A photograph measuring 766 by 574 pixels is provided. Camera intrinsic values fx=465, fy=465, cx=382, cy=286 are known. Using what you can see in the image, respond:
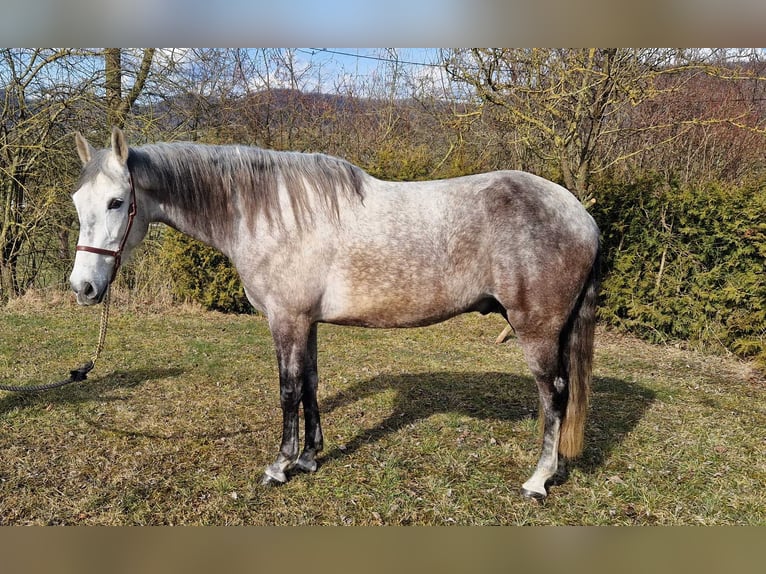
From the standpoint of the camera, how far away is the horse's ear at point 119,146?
258cm

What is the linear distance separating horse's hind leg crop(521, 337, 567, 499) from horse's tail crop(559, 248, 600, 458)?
3.2 inches

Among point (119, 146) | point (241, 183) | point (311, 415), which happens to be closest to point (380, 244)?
point (241, 183)

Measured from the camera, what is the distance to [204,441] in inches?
147

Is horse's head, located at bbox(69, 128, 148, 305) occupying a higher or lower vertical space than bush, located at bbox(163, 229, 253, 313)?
higher

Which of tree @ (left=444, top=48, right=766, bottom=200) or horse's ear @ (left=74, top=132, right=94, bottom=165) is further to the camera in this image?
tree @ (left=444, top=48, right=766, bottom=200)

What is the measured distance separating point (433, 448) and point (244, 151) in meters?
2.62

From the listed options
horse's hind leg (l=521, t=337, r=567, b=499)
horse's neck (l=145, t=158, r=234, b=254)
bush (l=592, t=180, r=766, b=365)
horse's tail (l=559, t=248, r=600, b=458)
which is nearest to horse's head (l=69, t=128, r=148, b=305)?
horse's neck (l=145, t=158, r=234, b=254)

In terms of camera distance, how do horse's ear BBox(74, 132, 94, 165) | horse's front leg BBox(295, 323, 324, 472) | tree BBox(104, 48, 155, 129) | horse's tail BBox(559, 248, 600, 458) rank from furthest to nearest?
tree BBox(104, 48, 155, 129) → horse's front leg BBox(295, 323, 324, 472) → horse's tail BBox(559, 248, 600, 458) → horse's ear BBox(74, 132, 94, 165)

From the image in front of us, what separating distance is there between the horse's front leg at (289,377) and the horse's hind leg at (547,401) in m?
1.43

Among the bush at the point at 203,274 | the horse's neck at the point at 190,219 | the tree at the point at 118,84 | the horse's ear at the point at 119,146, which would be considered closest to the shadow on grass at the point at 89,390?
the horse's neck at the point at 190,219

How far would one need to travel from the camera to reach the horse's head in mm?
2664

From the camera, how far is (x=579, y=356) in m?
3.08

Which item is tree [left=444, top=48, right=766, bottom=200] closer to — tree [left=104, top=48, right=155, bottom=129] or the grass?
the grass
